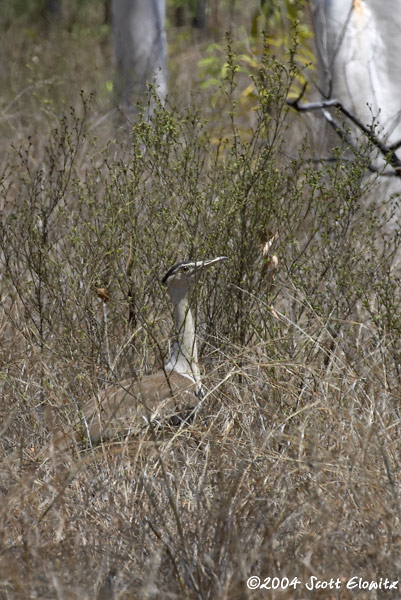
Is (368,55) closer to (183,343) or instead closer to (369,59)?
(369,59)

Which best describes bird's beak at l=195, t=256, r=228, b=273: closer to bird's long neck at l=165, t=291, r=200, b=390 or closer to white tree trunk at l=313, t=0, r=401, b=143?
bird's long neck at l=165, t=291, r=200, b=390

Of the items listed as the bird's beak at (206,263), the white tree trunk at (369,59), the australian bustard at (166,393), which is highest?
the white tree trunk at (369,59)

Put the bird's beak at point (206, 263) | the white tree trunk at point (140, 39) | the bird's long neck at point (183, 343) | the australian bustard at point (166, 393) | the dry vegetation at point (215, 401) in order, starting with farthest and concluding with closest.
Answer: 1. the white tree trunk at point (140, 39)
2. the bird's long neck at point (183, 343)
3. the bird's beak at point (206, 263)
4. the australian bustard at point (166, 393)
5. the dry vegetation at point (215, 401)

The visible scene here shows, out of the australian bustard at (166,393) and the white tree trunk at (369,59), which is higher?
the white tree trunk at (369,59)

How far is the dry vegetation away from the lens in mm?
2553

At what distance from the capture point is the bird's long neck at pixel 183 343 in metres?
3.99

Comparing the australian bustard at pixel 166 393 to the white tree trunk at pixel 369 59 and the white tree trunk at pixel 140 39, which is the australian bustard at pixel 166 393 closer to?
the white tree trunk at pixel 369 59

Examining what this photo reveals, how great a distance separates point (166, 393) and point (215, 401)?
Result: 22 centimetres

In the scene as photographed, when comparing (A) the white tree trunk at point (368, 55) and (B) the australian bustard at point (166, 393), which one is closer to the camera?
(B) the australian bustard at point (166, 393)

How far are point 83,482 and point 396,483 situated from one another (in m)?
1.06

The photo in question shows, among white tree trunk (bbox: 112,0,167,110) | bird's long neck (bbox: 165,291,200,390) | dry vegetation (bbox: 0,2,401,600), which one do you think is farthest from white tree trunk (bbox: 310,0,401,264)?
white tree trunk (bbox: 112,0,167,110)

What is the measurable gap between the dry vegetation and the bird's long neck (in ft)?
0.27

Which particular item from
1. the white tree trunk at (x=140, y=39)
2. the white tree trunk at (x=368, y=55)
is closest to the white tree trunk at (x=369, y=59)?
the white tree trunk at (x=368, y=55)

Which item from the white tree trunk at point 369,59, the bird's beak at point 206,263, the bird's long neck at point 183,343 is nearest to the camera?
the bird's beak at point 206,263
